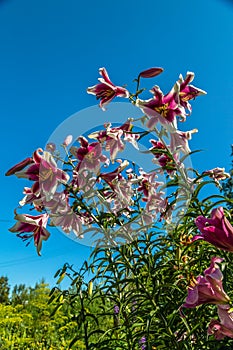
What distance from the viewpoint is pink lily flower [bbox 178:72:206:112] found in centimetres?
174

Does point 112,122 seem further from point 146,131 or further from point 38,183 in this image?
point 38,183

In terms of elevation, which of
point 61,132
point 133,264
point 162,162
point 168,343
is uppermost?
point 61,132

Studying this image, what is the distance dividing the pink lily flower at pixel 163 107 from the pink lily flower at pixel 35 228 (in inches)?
22.8

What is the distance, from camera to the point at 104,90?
72.4 inches

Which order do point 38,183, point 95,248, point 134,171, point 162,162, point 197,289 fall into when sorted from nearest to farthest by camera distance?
point 197,289
point 38,183
point 95,248
point 162,162
point 134,171

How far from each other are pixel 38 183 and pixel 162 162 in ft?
1.96

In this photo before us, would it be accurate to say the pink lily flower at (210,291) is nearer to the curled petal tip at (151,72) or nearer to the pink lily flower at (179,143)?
the pink lily flower at (179,143)

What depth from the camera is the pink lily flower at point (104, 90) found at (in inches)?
70.9

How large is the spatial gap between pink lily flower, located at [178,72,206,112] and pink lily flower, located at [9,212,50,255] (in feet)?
2.45

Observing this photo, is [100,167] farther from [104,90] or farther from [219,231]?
[219,231]

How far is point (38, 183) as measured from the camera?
1.65 meters

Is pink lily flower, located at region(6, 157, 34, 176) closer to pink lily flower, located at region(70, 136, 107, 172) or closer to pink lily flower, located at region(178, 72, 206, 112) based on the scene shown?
pink lily flower, located at region(70, 136, 107, 172)

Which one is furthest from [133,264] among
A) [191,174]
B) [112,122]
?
[112,122]

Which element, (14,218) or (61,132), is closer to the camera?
(14,218)
